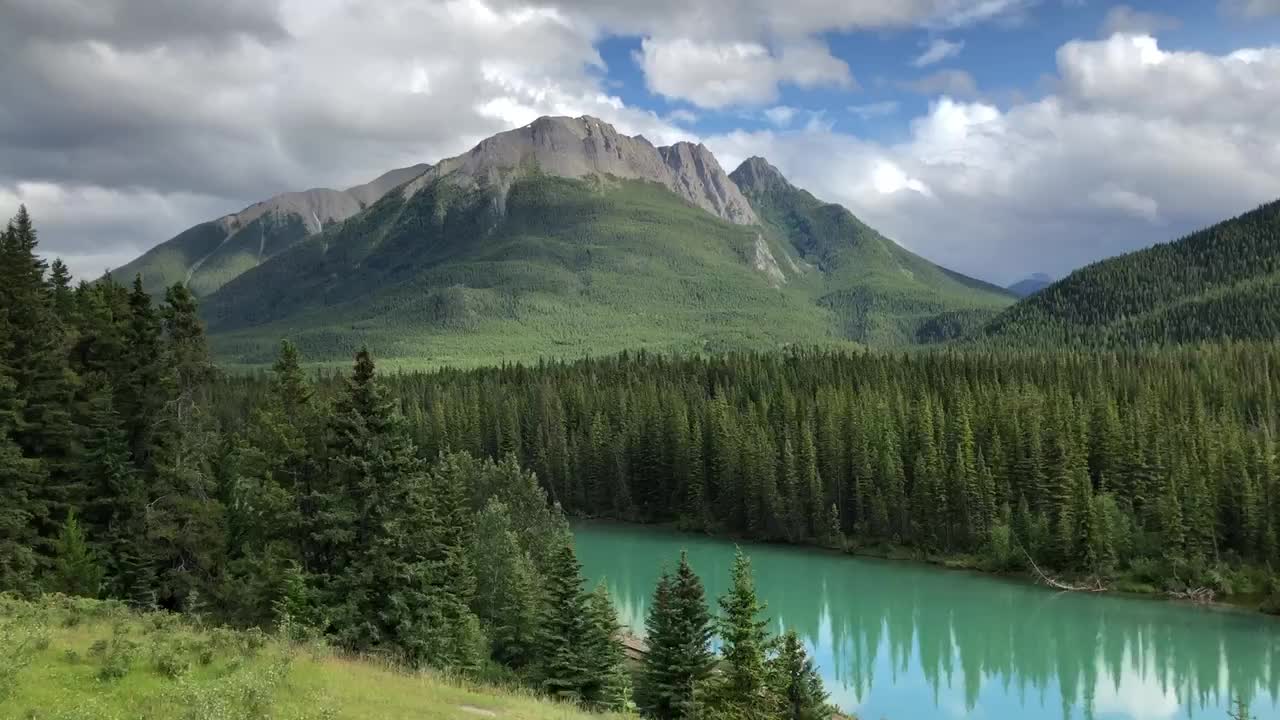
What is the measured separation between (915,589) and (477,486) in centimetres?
3598

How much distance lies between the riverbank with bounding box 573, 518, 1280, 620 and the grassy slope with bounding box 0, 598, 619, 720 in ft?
192

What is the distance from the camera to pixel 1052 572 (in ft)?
243

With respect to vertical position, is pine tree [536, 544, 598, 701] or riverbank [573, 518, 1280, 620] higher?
pine tree [536, 544, 598, 701]

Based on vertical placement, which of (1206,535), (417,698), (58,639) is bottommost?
(1206,535)

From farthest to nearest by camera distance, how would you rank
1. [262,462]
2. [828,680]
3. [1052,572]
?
1. [1052,572]
2. [828,680]
3. [262,462]

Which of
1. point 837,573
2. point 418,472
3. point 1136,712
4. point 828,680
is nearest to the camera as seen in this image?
point 418,472

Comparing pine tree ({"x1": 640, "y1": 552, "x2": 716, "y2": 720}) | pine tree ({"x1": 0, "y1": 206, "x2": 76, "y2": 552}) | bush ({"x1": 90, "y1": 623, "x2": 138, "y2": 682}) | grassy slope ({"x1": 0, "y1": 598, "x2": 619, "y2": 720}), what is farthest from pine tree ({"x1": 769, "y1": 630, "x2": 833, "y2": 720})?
pine tree ({"x1": 0, "y1": 206, "x2": 76, "y2": 552})

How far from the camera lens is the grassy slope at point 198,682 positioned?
16188 mm

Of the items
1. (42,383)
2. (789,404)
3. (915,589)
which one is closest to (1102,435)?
(915,589)

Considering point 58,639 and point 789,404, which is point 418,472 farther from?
point 789,404

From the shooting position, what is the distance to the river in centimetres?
5000

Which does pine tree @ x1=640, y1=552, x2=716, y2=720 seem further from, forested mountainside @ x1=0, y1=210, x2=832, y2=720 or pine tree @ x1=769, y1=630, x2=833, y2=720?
pine tree @ x1=769, y1=630, x2=833, y2=720

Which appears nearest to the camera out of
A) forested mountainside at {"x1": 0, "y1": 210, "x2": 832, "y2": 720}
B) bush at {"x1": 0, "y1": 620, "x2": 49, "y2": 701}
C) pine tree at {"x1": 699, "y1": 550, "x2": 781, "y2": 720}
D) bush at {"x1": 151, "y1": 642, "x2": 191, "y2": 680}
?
bush at {"x1": 0, "y1": 620, "x2": 49, "y2": 701}

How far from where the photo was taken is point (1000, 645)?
196 ft
